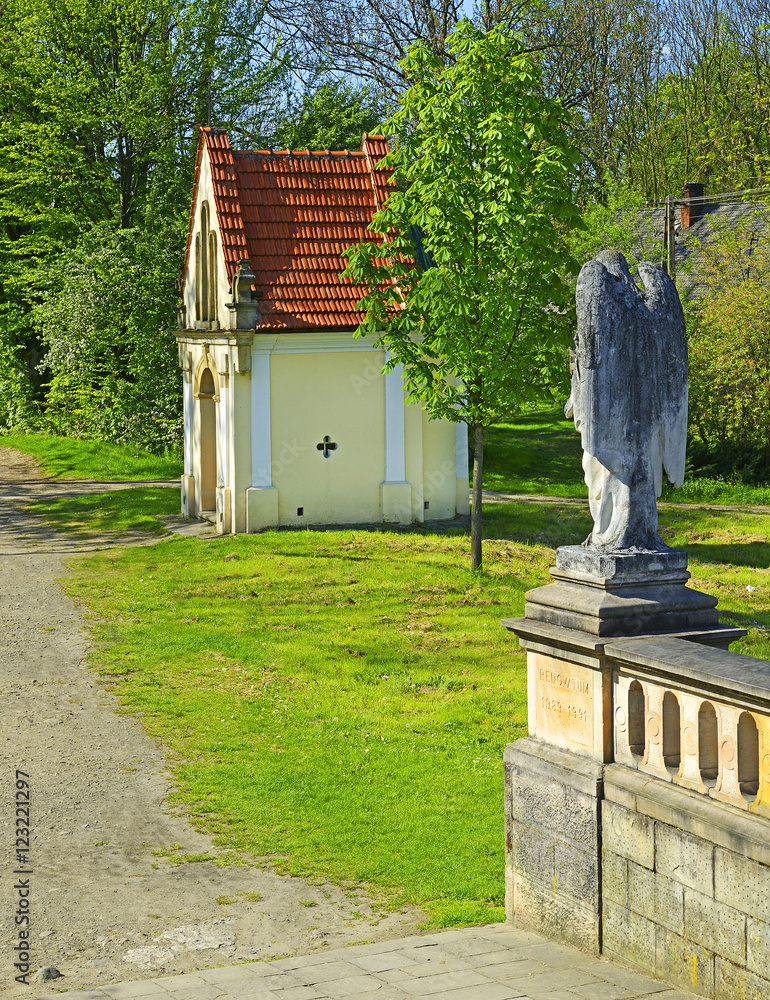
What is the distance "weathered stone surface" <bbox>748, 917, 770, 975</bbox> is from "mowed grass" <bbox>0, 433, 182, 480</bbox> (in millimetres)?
24969

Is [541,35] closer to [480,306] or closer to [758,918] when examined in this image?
[480,306]

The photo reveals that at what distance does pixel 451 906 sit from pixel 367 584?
9.66m

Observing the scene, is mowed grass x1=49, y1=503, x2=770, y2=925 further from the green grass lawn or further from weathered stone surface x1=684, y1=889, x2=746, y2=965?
the green grass lawn

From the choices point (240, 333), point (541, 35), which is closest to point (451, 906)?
point (240, 333)

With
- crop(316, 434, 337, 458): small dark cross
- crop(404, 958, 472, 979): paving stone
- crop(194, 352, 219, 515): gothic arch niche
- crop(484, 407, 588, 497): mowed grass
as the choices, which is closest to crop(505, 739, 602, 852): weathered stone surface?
crop(404, 958, 472, 979): paving stone

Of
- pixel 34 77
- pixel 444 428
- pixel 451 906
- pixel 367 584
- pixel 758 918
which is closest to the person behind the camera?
pixel 758 918

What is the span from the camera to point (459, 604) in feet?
50.2

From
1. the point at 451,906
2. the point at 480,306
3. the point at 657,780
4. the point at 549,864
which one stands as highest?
the point at 480,306

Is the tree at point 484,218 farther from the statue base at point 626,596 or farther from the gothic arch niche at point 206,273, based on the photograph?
the statue base at point 626,596

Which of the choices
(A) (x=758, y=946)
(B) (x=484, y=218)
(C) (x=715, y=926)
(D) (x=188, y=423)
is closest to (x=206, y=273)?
(D) (x=188, y=423)

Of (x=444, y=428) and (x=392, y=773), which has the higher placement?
(x=444, y=428)

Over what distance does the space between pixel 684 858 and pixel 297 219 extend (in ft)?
58.9

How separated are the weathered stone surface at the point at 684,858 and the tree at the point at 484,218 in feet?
37.6

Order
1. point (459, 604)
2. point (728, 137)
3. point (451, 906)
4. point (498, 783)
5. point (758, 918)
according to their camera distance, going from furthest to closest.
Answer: point (728, 137), point (459, 604), point (498, 783), point (451, 906), point (758, 918)
